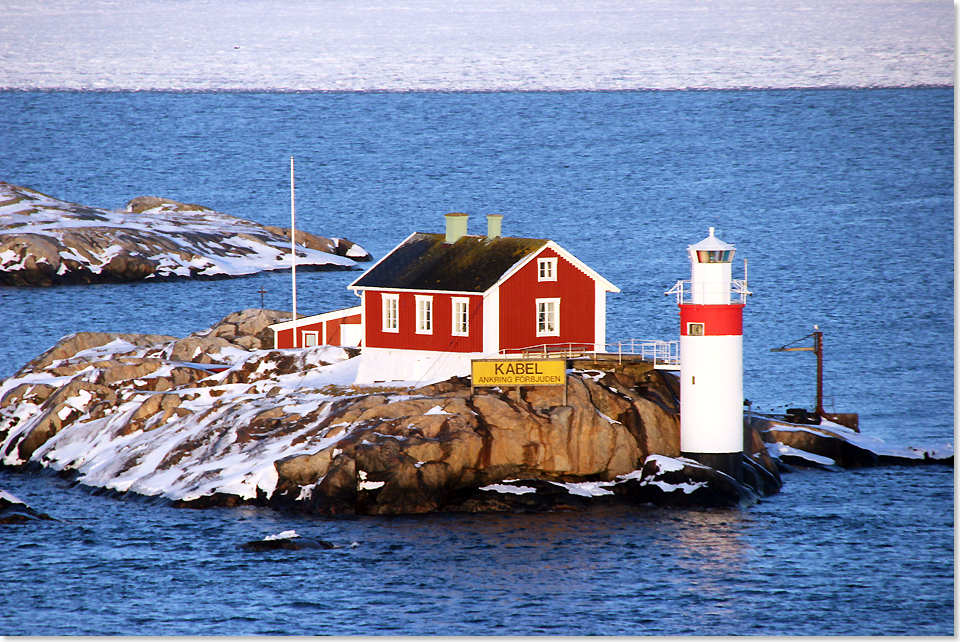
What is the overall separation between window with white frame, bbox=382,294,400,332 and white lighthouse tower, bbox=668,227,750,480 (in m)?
10.8

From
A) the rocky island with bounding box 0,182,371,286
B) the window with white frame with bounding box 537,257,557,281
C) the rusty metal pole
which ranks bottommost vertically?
the rusty metal pole

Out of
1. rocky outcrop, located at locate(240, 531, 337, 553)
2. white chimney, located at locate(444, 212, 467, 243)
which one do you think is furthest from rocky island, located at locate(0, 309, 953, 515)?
white chimney, located at locate(444, 212, 467, 243)

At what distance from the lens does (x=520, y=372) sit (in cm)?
4862

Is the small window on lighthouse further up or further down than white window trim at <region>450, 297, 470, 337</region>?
further up

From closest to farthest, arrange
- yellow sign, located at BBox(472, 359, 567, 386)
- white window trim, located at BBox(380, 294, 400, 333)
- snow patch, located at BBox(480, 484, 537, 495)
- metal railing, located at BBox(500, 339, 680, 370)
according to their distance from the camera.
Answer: snow patch, located at BBox(480, 484, 537, 495)
yellow sign, located at BBox(472, 359, 567, 386)
metal railing, located at BBox(500, 339, 680, 370)
white window trim, located at BBox(380, 294, 400, 333)

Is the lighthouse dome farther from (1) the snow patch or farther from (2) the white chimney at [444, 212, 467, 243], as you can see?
(2) the white chimney at [444, 212, 467, 243]

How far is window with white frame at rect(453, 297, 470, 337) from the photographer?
51.2 meters

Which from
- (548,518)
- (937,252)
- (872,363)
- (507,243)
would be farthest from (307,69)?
(548,518)

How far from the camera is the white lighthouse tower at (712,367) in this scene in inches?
1892

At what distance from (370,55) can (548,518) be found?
67.4 m

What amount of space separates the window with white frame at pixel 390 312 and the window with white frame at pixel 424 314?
1.04 meters

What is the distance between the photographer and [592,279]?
52.8 m

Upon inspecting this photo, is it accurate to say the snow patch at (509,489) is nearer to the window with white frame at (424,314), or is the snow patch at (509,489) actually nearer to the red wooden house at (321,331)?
the window with white frame at (424,314)

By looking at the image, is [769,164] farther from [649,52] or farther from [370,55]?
[370,55]
